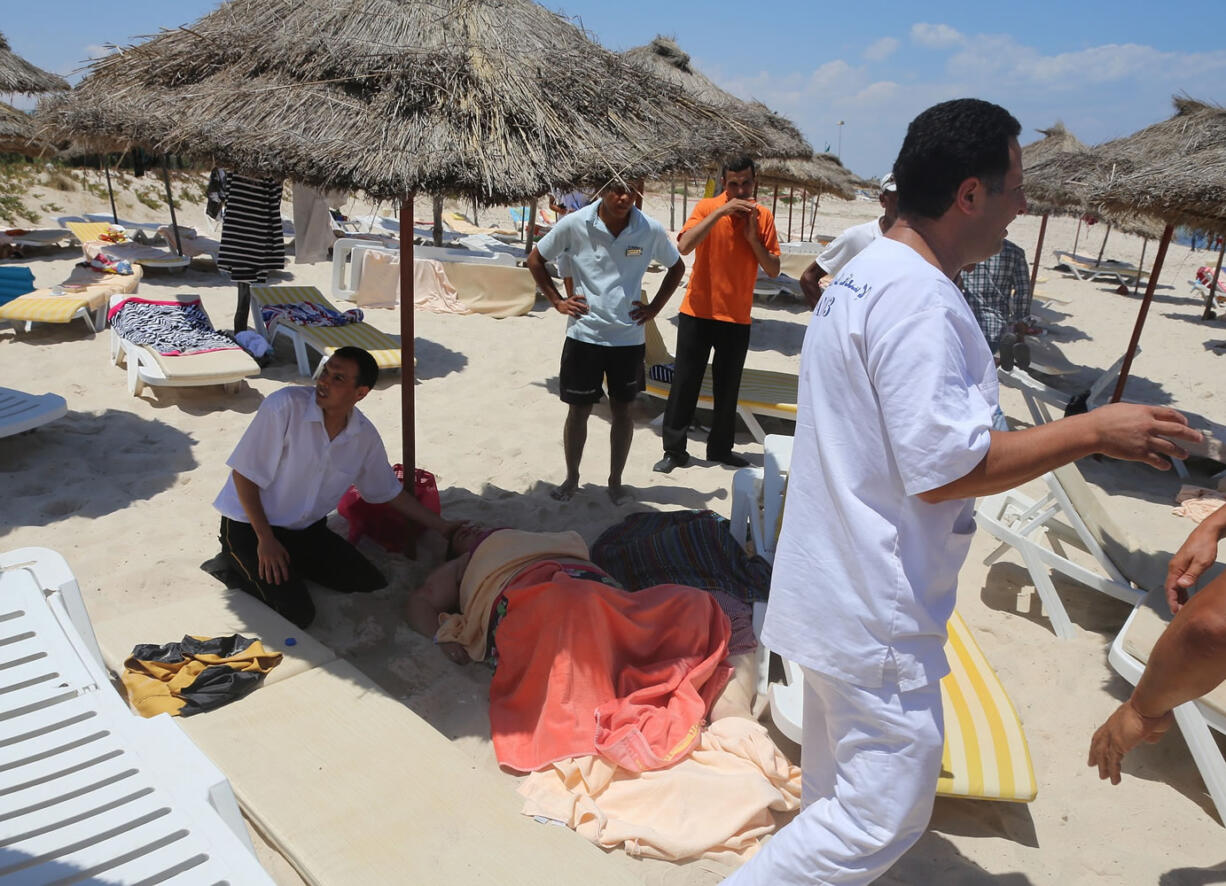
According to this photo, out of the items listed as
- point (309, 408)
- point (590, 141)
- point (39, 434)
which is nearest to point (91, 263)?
point (39, 434)

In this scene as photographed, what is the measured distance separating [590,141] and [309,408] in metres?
1.48

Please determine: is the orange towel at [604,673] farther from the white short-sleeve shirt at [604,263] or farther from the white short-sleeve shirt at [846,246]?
the white short-sleeve shirt at [846,246]

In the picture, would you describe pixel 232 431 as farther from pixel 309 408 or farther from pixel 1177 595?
pixel 1177 595

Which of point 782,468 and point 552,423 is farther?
point 552,423

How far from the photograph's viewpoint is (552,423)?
5.77 meters

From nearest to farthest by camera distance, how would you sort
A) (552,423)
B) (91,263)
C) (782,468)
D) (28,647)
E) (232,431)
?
(28,647)
(782,468)
(232,431)
(552,423)
(91,263)

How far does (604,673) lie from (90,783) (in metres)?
1.44

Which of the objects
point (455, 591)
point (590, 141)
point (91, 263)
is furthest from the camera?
point (91, 263)

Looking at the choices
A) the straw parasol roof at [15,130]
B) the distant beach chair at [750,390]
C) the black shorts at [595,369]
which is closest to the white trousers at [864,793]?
the black shorts at [595,369]

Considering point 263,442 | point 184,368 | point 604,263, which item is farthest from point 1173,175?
point 184,368

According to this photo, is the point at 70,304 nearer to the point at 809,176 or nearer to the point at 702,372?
the point at 702,372

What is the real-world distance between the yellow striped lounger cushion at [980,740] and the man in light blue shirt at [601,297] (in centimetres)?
220

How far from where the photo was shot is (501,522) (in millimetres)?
4172

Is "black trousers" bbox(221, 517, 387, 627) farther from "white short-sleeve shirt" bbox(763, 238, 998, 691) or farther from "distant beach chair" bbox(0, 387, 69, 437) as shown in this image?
"white short-sleeve shirt" bbox(763, 238, 998, 691)
